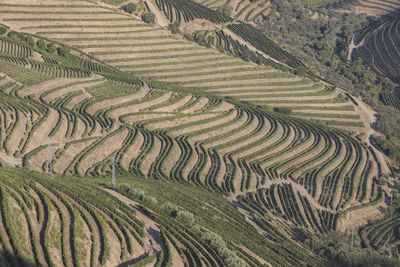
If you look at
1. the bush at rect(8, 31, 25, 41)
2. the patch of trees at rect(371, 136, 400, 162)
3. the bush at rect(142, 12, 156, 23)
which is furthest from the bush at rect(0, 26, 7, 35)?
the patch of trees at rect(371, 136, 400, 162)

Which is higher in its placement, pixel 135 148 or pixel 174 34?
pixel 174 34

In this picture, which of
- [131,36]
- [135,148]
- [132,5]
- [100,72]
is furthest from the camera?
[132,5]

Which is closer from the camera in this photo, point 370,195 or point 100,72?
point 370,195

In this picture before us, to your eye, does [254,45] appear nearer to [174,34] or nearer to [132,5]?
[174,34]

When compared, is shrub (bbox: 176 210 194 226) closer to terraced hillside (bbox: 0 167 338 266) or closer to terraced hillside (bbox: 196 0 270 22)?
terraced hillside (bbox: 0 167 338 266)

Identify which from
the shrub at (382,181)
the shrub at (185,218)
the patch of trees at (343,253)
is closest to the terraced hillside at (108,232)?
the shrub at (185,218)

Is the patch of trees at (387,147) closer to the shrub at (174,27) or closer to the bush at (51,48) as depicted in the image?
the shrub at (174,27)

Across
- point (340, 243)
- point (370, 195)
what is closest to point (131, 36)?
point (370, 195)

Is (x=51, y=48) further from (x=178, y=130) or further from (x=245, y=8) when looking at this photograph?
(x=245, y=8)
